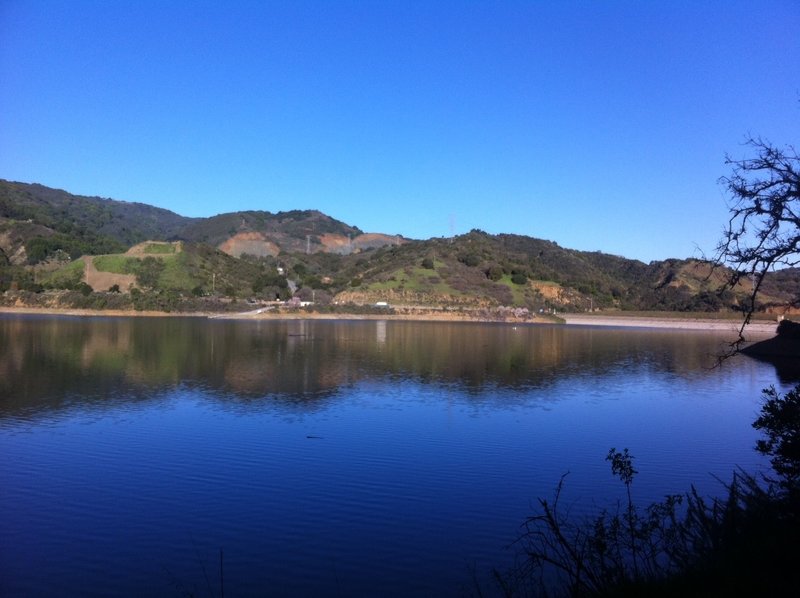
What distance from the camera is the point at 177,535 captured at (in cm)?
995

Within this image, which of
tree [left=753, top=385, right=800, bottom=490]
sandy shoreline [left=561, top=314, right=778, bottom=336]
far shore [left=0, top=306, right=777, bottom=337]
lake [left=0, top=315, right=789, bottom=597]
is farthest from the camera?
sandy shoreline [left=561, top=314, right=778, bottom=336]

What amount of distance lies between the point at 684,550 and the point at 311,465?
7.63 metres

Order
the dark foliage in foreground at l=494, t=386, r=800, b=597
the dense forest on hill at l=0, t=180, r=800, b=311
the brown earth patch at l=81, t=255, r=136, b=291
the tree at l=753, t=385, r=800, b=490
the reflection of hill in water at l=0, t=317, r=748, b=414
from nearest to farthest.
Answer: the dark foliage in foreground at l=494, t=386, r=800, b=597
the tree at l=753, t=385, r=800, b=490
the reflection of hill in water at l=0, t=317, r=748, b=414
the brown earth patch at l=81, t=255, r=136, b=291
the dense forest on hill at l=0, t=180, r=800, b=311

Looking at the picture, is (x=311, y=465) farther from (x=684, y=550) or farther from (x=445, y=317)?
(x=445, y=317)

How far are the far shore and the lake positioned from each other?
201 ft

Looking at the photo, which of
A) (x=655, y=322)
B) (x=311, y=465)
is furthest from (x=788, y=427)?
(x=655, y=322)

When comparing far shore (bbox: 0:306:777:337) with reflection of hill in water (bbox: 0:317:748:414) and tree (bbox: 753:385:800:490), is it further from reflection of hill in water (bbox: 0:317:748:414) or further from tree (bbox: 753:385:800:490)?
tree (bbox: 753:385:800:490)

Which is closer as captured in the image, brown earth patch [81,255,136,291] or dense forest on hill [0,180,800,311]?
brown earth patch [81,255,136,291]

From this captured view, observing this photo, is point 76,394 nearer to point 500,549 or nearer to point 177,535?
point 177,535

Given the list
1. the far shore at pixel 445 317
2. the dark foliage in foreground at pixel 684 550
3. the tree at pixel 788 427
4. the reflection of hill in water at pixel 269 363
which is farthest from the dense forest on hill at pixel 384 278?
the dark foliage in foreground at pixel 684 550

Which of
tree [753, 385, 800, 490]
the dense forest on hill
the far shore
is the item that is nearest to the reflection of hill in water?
tree [753, 385, 800, 490]

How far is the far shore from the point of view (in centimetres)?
8975

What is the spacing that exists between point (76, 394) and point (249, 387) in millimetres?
5917

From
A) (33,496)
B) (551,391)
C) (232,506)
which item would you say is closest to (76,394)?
(33,496)
